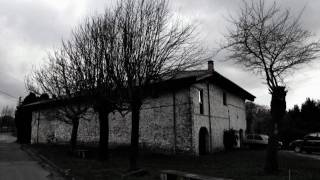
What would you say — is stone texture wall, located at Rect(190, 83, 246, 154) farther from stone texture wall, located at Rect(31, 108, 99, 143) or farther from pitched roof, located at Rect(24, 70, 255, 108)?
stone texture wall, located at Rect(31, 108, 99, 143)

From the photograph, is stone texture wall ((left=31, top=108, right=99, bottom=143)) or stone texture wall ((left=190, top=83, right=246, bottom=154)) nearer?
stone texture wall ((left=190, top=83, right=246, bottom=154))

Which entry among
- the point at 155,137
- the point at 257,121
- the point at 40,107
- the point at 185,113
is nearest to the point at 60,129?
the point at 40,107

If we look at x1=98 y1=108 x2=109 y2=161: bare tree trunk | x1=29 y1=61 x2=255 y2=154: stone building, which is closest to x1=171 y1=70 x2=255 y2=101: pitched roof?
x1=29 y1=61 x2=255 y2=154: stone building

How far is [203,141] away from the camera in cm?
2497

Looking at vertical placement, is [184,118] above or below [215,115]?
below

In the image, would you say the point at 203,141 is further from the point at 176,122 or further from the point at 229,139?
the point at 229,139

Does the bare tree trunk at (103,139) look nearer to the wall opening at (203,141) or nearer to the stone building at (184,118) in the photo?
the stone building at (184,118)

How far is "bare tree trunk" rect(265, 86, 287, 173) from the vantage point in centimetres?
1335

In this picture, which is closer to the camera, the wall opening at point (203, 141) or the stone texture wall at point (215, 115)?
the stone texture wall at point (215, 115)

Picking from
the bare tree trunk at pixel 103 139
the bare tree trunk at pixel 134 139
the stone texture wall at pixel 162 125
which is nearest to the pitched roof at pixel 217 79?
the stone texture wall at pixel 162 125

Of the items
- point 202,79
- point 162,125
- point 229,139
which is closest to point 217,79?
point 202,79

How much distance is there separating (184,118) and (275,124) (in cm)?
984

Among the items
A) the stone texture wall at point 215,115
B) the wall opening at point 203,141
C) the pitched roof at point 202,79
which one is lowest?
the wall opening at point 203,141

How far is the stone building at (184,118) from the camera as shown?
74.9 feet
